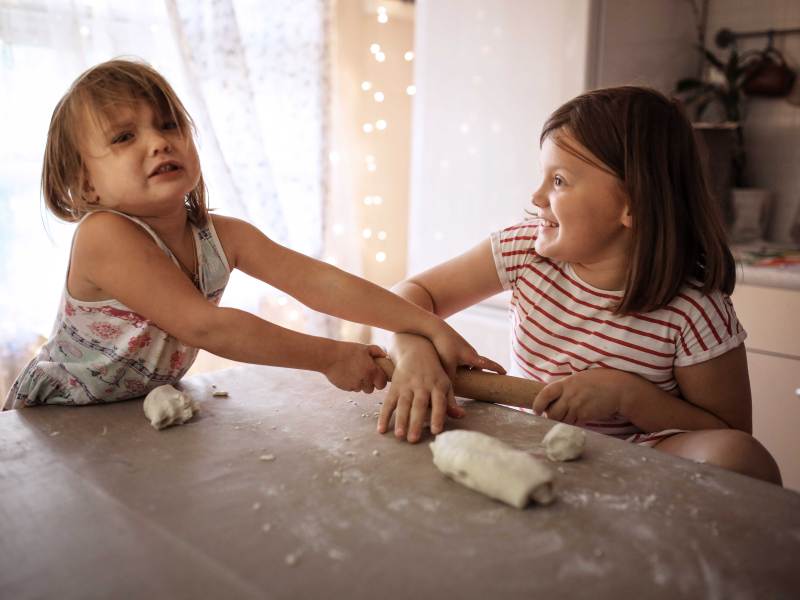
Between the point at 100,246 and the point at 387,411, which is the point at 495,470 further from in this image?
the point at 100,246

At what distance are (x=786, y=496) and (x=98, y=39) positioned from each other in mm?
2066

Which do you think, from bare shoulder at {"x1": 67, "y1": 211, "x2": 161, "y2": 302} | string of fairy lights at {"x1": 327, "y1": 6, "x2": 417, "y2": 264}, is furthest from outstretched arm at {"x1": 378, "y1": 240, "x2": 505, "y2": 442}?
string of fairy lights at {"x1": 327, "y1": 6, "x2": 417, "y2": 264}

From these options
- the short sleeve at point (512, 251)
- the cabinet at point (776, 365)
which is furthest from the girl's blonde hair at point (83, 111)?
the cabinet at point (776, 365)

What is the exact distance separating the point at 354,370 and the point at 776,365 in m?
1.34

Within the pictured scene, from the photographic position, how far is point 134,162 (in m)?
1.01

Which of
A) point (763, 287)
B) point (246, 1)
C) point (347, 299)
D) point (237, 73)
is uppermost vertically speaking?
point (246, 1)

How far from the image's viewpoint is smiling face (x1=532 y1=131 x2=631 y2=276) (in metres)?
1.12

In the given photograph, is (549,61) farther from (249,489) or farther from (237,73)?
(249,489)

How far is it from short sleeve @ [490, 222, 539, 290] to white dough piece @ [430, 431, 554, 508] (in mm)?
567

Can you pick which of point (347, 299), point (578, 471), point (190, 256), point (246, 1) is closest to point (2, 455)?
point (190, 256)

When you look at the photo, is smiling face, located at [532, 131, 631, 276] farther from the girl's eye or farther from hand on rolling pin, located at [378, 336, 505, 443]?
the girl's eye

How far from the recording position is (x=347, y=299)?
1147 mm

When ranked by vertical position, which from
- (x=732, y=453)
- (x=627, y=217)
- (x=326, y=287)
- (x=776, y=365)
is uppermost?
(x=627, y=217)

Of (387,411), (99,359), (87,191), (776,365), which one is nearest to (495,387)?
(387,411)
